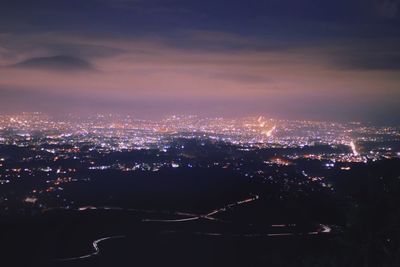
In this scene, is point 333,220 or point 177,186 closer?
point 333,220

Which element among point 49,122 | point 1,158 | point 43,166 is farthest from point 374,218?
point 49,122

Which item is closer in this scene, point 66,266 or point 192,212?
point 66,266

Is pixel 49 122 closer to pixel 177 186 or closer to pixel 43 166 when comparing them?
pixel 43 166

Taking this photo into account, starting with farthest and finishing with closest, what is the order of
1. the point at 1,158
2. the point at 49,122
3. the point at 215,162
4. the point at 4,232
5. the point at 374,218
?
the point at 49,122
the point at 215,162
the point at 1,158
the point at 4,232
the point at 374,218

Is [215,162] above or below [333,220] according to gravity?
above

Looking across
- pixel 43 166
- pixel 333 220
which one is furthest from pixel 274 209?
pixel 43 166

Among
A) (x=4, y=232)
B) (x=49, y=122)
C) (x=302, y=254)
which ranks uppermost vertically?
(x=49, y=122)

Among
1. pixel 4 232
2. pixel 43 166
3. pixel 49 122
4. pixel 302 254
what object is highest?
pixel 49 122

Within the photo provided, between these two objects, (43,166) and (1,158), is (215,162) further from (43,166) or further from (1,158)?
(1,158)

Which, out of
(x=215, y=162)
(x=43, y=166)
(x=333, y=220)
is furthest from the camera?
(x=215, y=162)
